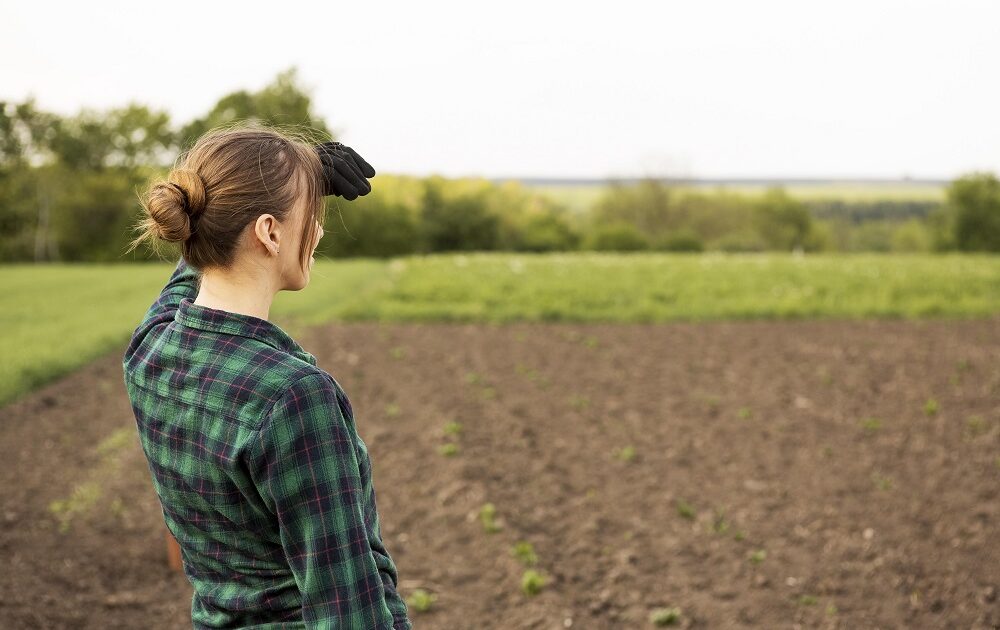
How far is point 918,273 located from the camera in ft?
61.0

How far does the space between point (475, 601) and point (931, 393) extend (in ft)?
18.5

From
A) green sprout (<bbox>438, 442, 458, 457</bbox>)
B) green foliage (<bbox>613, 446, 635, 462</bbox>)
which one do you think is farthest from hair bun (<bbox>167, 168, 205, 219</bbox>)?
green foliage (<bbox>613, 446, 635, 462</bbox>)

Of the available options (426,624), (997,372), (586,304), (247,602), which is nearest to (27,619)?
(426,624)

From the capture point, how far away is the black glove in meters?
1.76

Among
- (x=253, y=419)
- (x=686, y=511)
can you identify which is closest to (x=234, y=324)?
(x=253, y=419)

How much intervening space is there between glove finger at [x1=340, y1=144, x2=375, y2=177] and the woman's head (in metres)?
0.21

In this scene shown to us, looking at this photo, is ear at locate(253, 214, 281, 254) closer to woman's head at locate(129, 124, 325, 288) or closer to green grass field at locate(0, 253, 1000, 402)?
woman's head at locate(129, 124, 325, 288)

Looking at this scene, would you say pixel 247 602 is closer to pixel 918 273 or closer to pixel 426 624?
pixel 426 624

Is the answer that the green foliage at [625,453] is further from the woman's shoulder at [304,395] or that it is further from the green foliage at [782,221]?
the green foliage at [782,221]

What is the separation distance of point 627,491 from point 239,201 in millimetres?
5039

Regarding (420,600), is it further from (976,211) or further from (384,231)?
(976,211)

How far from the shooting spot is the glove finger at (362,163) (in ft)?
6.06

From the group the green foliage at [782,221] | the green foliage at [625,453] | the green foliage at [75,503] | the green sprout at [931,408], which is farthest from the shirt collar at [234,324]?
the green foliage at [782,221]

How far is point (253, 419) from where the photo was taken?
1435 mm
